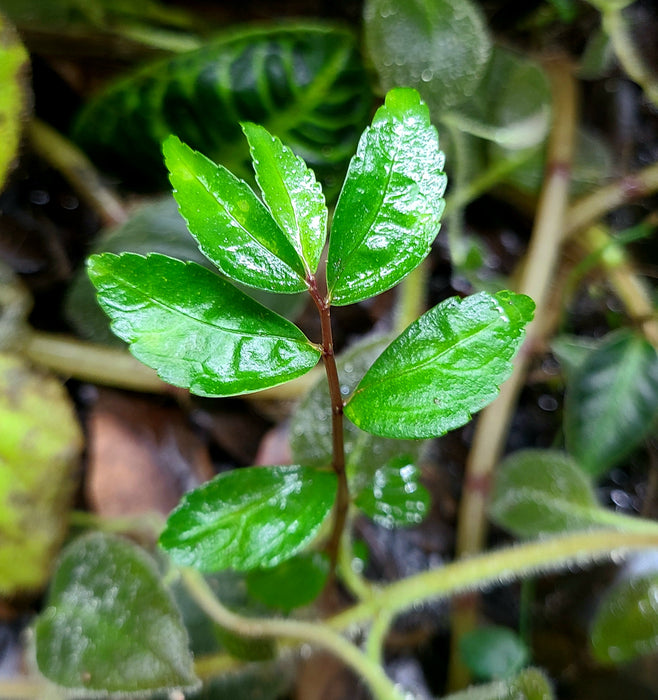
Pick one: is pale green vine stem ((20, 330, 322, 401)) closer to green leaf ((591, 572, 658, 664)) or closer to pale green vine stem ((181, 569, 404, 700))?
pale green vine stem ((181, 569, 404, 700))

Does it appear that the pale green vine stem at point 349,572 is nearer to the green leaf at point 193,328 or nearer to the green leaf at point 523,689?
the green leaf at point 523,689

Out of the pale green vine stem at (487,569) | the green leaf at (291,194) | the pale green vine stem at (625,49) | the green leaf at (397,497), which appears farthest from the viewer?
Answer: the pale green vine stem at (625,49)

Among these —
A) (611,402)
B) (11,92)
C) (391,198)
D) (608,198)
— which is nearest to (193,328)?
(391,198)

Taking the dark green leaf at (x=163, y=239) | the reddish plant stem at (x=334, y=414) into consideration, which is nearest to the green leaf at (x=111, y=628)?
the reddish plant stem at (x=334, y=414)

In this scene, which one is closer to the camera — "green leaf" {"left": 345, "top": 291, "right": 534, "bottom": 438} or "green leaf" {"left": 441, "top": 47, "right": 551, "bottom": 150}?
"green leaf" {"left": 345, "top": 291, "right": 534, "bottom": 438}

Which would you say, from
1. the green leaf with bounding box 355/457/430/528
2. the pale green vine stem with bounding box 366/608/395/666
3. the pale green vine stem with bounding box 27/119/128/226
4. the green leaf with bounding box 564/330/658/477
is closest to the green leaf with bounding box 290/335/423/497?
the green leaf with bounding box 355/457/430/528

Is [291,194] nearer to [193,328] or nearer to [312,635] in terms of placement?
[193,328]
